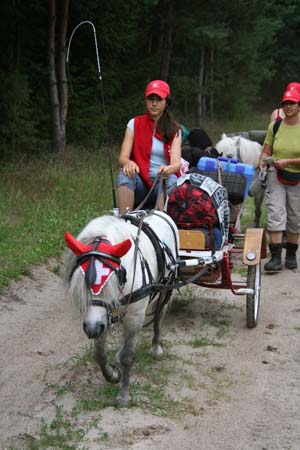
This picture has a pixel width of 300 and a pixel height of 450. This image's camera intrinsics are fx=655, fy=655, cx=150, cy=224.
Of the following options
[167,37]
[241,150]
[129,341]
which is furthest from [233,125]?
[129,341]

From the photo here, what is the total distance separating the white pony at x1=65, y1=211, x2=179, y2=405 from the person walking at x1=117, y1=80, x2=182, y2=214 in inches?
23.9

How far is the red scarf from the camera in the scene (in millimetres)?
5391

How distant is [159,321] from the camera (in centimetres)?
508

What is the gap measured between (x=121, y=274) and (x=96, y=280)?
0.20m

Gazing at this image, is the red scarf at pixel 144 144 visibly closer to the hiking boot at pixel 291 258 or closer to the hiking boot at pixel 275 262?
the hiking boot at pixel 275 262

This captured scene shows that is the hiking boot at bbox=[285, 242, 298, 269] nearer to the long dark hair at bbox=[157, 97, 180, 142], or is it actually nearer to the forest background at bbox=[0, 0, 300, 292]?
the forest background at bbox=[0, 0, 300, 292]

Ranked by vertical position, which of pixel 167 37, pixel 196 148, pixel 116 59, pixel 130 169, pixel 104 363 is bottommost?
pixel 104 363

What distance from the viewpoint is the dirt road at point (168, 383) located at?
3830 millimetres

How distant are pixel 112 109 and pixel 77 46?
2.01 metres

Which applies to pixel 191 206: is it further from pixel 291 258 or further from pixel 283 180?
pixel 291 258

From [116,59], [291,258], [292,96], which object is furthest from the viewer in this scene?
[116,59]

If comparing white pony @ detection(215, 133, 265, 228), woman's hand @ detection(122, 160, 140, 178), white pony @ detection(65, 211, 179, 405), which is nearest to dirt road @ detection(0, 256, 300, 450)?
white pony @ detection(65, 211, 179, 405)

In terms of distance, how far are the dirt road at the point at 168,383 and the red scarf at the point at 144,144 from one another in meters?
1.38

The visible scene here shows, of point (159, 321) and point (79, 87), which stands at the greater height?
point (79, 87)
